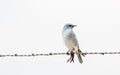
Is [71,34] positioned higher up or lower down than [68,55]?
higher up

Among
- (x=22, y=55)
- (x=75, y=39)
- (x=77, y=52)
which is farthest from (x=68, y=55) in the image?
(x=75, y=39)

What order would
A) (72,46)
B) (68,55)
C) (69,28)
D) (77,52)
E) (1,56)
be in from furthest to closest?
1. (69,28)
2. (72,46)
3. (77,52)
4. (68,55)
5. (1,56)

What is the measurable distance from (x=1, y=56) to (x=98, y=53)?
1.80 meters

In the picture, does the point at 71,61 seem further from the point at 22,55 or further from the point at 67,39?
the point at 67,39

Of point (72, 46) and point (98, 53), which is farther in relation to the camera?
point (72, 46)

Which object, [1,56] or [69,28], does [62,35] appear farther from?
[1,56]

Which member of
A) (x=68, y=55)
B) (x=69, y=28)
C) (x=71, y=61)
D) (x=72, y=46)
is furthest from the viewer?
(x=69, y=28)

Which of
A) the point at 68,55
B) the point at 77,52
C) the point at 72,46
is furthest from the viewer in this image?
the point at 72,46

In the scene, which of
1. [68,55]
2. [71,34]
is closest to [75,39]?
→ [71,34]

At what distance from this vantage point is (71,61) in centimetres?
784

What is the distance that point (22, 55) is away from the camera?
747cm

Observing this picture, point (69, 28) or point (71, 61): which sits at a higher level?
point (69, 28)

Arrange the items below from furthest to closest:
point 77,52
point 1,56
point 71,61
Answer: point 77,52 → point 71,61 → point 1,56

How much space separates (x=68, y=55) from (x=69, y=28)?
2.47 meters
